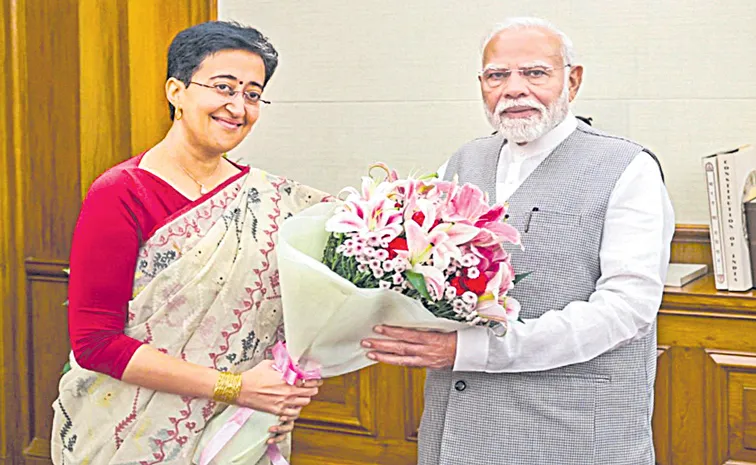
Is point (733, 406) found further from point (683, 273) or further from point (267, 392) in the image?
point (267, 392)

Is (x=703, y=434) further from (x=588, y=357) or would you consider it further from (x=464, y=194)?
(x=464, y=194)

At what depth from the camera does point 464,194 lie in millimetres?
1766

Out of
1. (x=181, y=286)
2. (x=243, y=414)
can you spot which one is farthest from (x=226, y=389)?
(x=181, y=286)

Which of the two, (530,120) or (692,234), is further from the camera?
(692,234)

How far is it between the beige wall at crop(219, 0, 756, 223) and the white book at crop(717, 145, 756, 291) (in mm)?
294

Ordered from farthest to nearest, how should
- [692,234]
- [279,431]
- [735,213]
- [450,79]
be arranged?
[450,79], [692,234], [735,213], [279,431]

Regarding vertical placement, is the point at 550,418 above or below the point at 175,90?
below

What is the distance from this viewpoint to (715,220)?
286 cm

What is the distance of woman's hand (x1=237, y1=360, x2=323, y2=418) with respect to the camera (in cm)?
193

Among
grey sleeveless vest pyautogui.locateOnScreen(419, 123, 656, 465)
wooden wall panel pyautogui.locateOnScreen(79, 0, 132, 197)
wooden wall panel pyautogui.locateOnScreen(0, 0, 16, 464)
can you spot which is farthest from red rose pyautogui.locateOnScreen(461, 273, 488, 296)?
wooden wall panel pyautogui.locateOnScreen(0, 0, 16, 464)

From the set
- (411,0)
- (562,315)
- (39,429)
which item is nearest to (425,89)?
(411,0)

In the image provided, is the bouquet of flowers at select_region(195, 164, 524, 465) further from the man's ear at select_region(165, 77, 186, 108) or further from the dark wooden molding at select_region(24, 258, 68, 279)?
the dark wooden molding at select_region(24, 258, 68, 279)

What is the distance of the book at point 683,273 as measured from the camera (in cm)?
280

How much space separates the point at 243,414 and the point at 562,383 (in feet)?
2.14
